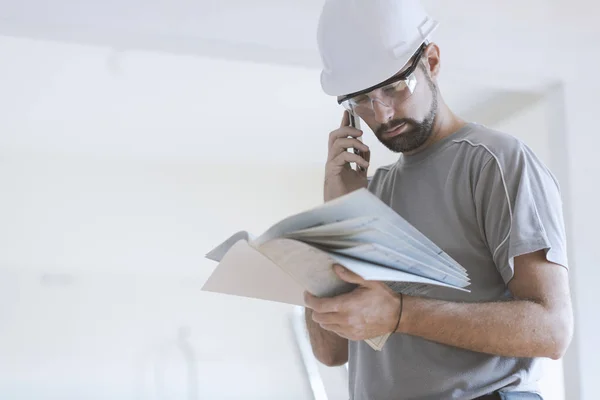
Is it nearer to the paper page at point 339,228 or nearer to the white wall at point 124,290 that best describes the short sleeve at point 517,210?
the paper page at point 339,228

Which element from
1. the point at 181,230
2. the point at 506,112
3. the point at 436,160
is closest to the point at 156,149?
the point at 181,230

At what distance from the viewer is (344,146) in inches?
48.2

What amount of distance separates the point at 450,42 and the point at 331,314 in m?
1.65

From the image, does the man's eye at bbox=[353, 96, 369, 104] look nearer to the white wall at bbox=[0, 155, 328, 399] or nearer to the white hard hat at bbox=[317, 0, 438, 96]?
the white hard hat at bbox=[317, 0, 438, 96]

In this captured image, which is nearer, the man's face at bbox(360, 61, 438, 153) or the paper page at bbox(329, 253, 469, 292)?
the paper page at bbox(329, 253, 469, 292)

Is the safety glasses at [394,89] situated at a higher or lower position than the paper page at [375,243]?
higher

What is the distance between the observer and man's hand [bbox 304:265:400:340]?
83 cm

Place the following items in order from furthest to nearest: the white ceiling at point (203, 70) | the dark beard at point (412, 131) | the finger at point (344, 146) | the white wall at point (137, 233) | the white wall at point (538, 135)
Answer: the white wall at point (137, 233) < the white wall at point (538, 135) < the white ceiling at point (203, 70) < the finger at point (344, 146) < the dark beard at point (412, 131)

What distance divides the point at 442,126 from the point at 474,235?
0.22 meters

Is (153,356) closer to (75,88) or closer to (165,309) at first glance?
(165,309)

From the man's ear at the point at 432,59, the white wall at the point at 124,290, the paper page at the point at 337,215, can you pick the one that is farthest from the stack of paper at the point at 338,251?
the white wall at the point at 124,290

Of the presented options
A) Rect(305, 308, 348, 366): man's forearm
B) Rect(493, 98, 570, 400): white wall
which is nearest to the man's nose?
Rect(305, 308, 348, 366): man's forearm

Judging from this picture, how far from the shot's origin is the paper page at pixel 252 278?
0.82 m

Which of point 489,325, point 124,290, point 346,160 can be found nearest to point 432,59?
point 346,160
